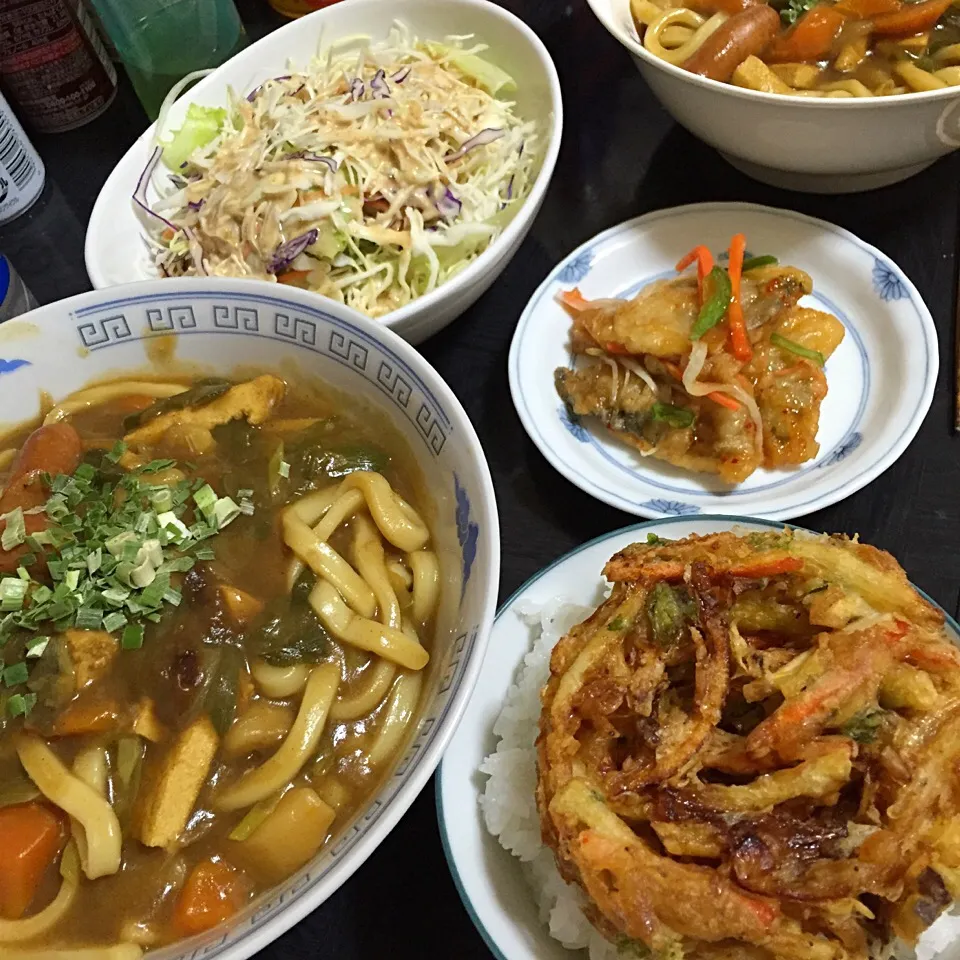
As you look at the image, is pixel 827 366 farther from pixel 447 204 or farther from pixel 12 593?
pixel 12 593

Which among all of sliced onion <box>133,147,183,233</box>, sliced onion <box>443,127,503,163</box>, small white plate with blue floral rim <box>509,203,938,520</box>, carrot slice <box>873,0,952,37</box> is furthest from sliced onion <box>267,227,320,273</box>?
carrot slice <box>873,0,952,37</box>

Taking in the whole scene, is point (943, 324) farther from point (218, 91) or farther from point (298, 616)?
point (218, 91)

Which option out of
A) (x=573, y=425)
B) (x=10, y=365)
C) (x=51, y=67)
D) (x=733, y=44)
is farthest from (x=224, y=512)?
(x=51, y=67)

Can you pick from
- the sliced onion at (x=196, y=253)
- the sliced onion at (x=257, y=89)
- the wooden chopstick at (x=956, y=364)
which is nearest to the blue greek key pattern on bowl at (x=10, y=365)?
the sliced onion at (x=196, y=253)

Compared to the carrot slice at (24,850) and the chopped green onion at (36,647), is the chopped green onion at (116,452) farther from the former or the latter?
the carrot slice at (24,850)

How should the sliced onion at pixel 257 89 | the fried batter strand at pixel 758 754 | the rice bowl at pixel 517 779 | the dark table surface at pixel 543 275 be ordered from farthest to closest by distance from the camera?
1. the sliced onion at pixel 257 89
2. the dark table surface at pixel 543 275
3. the rice bowl at pixel 517 779
4. the fried batter strand at pixel 758 754

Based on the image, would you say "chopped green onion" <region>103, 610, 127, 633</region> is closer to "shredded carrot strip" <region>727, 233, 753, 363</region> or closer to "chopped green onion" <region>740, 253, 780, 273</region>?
"shredded carrot strip" <region>727, 233, 753, 363</region>
